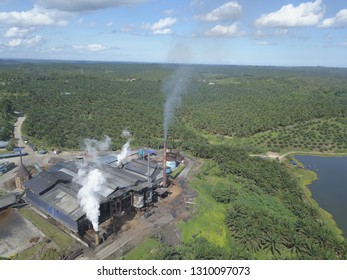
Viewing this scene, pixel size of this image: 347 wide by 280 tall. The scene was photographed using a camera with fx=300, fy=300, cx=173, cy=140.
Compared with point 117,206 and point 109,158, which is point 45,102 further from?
point 117,206

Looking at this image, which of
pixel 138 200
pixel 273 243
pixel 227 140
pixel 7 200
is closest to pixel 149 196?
pixel 138 200

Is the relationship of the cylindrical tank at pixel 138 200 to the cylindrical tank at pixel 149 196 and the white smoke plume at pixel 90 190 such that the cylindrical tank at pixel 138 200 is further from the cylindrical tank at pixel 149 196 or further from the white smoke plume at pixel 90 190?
the white smoke plume at pixel 90 190

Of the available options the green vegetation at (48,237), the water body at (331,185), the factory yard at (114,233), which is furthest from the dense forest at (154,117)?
the green vegetation at (48,237)

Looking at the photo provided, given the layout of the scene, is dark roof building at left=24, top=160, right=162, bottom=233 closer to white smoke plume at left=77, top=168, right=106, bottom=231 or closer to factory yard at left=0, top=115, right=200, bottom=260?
white smoke plume at left=77, top=168, right=106, bottom=231

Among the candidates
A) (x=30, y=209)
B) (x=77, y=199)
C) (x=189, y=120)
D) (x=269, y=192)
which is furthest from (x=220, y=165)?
(x=189, y=120)

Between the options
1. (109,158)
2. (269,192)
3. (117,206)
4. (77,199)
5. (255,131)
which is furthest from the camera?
(255,131)

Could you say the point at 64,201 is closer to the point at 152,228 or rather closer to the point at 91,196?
the point at 91,196

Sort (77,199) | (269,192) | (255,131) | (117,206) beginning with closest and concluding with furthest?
(77,199) < (117,206) < (269,192) < (255,131)
